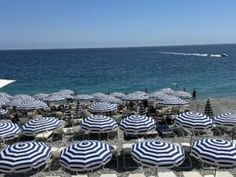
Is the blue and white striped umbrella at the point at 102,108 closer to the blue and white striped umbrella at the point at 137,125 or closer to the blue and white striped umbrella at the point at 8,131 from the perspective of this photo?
the blue and white striped umbrella at the point at 137,125

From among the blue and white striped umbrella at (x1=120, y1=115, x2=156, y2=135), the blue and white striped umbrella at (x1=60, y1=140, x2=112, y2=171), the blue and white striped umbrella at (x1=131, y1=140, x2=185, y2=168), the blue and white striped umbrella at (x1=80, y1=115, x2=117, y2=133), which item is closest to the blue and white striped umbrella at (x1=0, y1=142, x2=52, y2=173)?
the blue and white striped umbrella at (x1=60, y1=140, x2=112, y2=171)

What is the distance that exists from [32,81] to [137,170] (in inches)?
1854

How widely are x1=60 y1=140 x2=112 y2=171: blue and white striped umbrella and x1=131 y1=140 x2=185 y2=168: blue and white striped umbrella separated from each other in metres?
0.94

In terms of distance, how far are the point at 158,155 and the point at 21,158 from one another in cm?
367

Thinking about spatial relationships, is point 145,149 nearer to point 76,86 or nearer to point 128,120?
point 128,120

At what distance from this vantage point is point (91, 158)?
9.69m

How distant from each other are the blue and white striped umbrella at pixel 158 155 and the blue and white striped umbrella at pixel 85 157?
94cm

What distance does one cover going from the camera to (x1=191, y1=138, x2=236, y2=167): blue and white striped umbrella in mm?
9695

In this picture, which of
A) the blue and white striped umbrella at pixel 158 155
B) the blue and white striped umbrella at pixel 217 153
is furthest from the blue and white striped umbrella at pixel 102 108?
the blue and white striped umbrella at pixel 217 153

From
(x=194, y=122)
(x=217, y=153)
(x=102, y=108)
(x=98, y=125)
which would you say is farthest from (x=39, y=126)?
(x=217, y=153)

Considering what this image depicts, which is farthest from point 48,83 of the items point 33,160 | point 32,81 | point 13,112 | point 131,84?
point 33,160

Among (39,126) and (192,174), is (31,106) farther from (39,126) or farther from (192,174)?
(192,174)

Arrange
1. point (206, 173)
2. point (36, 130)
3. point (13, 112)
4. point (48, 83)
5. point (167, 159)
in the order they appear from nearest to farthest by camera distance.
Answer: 1. point (167, 159)
2. point (206, 173)
3. point (36, 130)
4. point (13, 112)
5. point (48, 83)

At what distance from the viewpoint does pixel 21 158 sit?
966cm
